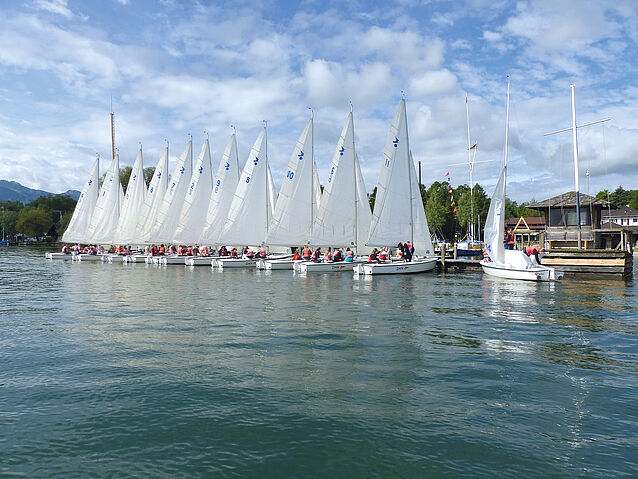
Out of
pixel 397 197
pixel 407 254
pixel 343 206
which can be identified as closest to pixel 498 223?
pixel 407 254

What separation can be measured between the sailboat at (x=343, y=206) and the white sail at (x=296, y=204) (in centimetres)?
208

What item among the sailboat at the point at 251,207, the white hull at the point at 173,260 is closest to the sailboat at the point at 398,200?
the sailboat at the point at 251,207

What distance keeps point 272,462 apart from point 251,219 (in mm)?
39297

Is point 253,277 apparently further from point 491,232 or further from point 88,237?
point 88,237

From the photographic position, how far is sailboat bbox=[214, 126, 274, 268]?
1772 inches

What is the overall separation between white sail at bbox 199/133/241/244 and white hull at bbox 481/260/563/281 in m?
27.8

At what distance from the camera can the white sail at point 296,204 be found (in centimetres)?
4031

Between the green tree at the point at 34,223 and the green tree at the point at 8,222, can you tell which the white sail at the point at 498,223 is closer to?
the green tree at the point at 34,223

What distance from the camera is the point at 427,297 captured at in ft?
75.5

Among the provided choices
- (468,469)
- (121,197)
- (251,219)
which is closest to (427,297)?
(468,469)

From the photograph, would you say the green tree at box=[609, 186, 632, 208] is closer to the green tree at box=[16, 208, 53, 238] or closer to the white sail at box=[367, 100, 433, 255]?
the white sail at box=[367, 100, 433, 255]

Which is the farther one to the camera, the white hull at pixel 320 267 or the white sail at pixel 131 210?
the white sail at pixel 131 210

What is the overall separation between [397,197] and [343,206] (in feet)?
15.6

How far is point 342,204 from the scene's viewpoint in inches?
1522
